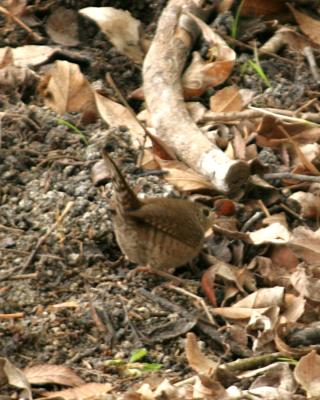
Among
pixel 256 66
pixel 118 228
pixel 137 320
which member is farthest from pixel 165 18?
pixel 137 320

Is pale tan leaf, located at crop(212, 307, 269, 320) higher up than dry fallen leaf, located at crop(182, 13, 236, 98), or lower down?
lower down

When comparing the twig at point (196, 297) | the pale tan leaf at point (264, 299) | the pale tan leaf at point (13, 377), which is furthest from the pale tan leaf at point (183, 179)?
the pale tan leaf at point (13, 377)

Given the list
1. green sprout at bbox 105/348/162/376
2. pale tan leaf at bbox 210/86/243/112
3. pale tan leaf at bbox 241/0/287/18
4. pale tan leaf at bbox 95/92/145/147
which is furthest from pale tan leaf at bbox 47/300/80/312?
pale tan leaf at bbox 241/0/287/18

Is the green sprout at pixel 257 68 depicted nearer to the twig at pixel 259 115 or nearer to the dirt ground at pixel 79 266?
the dirt ground at pixel 79 266

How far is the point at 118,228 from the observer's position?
4.42 metres

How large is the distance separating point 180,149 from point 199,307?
946 mm

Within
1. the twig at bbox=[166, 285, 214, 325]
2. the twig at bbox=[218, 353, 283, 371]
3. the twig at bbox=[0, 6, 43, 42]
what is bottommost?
the twig at bbox=[166, 285, 214, 325]

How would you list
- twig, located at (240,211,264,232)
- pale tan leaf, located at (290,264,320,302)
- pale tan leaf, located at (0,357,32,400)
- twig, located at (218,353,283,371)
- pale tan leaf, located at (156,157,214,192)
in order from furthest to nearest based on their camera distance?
pale tan leaf, located at (156,157,214,192)
twig, located at (240,211,264,232)
pale tan leaf, located at (290,264,320,302)
twig, located at (218,353,283,371)
pale tan leaf, located at (0,357,32,400)

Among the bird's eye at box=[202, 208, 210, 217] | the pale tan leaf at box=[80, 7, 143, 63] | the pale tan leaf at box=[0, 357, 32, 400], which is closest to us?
the pale tan leaf at box=[0, 357, 32, 400]

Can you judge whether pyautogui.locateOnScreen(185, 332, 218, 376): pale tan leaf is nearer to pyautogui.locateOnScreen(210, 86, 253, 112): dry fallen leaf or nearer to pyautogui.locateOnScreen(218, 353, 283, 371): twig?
pyautogui.locateOnScreen(218, 353, 283, 371): twig

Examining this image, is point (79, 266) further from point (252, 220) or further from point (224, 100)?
point (224, 100)

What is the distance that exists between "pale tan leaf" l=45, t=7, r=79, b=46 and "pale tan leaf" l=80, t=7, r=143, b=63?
0.30ft

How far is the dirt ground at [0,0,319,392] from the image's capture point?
4.09 meters

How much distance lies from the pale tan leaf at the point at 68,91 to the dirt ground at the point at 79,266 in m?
0.06
